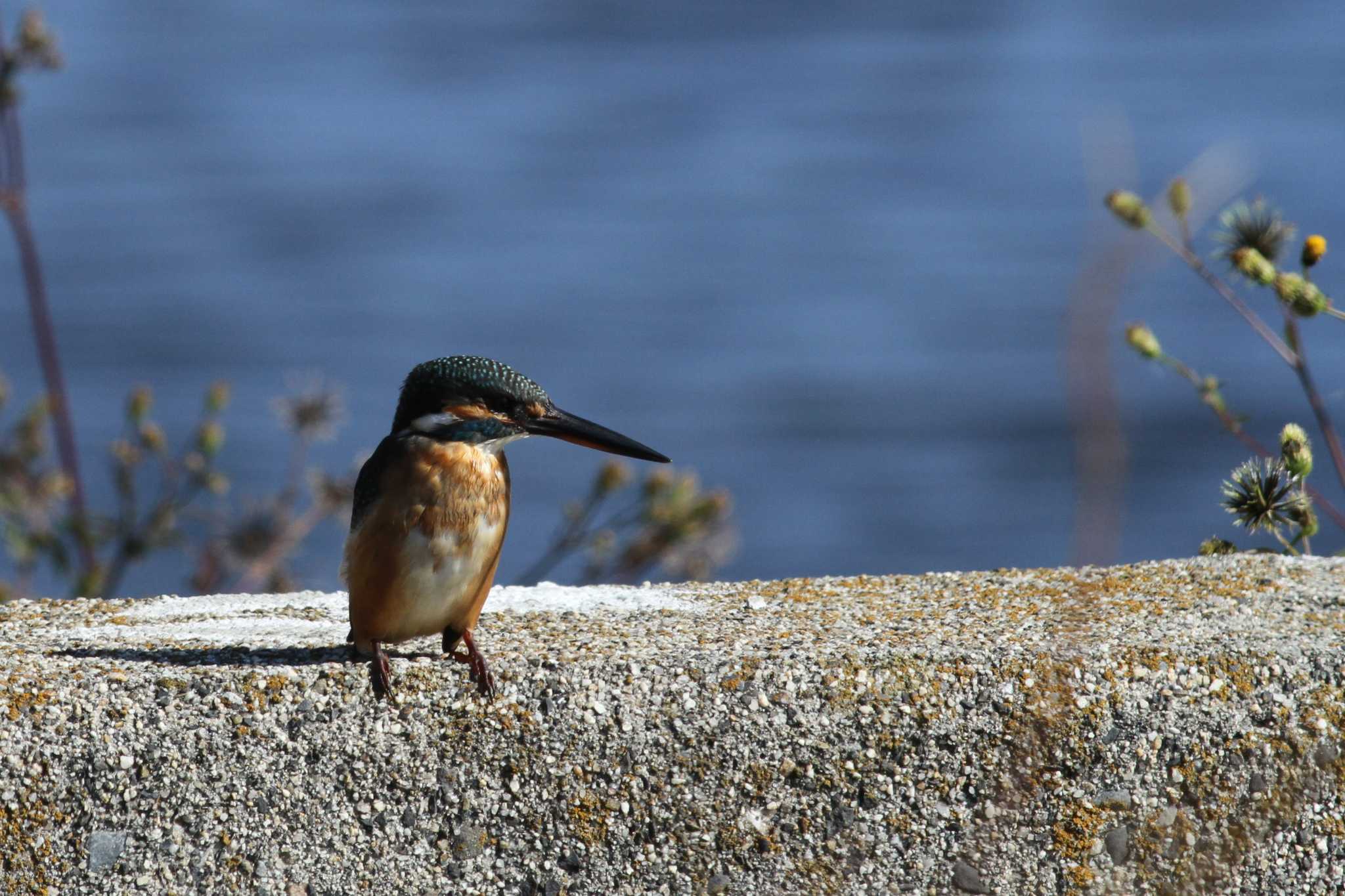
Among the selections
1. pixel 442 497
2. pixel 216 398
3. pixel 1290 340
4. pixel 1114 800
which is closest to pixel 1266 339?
pixel 1290 340

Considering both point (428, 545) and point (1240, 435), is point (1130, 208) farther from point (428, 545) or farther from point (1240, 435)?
point (428, 545)

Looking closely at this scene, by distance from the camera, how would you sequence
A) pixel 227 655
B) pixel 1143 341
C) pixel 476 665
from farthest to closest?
1. pixel 1143 341
2. pixel 227 655
3. pixel 476 665

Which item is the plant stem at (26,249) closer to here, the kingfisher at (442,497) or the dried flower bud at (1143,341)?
the kingfisher at (442,497)

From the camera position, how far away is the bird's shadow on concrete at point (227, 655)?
7.92 feet

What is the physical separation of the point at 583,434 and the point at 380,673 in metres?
Result: 0.61

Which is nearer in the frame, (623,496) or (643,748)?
(643,748)

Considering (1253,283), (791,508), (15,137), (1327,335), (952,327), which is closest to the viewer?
(1253,283)

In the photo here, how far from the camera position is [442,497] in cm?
265

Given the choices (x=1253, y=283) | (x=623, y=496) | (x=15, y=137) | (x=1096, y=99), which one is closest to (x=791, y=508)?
(x=1096, y=99)

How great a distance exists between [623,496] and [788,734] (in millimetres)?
3116

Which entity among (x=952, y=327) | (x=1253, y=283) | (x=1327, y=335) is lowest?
(x=1253, y=283)

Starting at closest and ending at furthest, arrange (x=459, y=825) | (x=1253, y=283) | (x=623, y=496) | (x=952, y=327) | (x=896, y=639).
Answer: (x=459, y=825), (x=896, y=639), (x=1253, y=283), (x=623, y=496), (x=952, y=327)

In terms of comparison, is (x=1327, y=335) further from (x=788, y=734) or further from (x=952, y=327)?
(x=788, y=734)

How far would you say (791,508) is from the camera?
31.1ft
